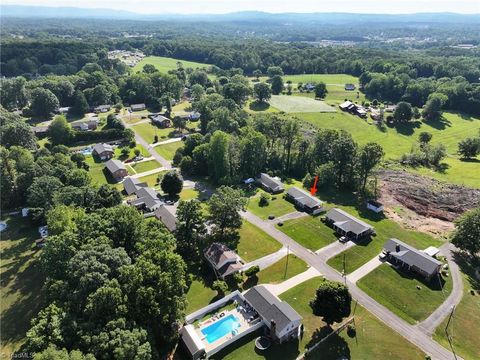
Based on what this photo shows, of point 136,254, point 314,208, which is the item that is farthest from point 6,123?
point 314,208

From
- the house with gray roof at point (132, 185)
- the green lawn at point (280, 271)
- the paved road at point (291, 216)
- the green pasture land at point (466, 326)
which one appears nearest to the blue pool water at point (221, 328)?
the green lawn at point (280, 271)

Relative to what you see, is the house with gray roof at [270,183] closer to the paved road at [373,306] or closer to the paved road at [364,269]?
the paved road at [373,306]

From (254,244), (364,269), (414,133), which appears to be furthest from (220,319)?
(414,133)

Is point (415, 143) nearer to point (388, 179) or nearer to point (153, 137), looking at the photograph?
point (388, 179)

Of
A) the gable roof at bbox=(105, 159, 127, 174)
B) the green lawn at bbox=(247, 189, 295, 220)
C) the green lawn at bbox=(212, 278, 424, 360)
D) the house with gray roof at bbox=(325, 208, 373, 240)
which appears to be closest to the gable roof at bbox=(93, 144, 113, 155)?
the gable roof at bbox=(105, 159, 127, 174)

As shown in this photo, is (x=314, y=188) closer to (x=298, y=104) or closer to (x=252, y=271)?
(x=252, y=271)

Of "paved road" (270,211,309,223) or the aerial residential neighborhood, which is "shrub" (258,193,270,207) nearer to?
the aerial residential neighborhood
